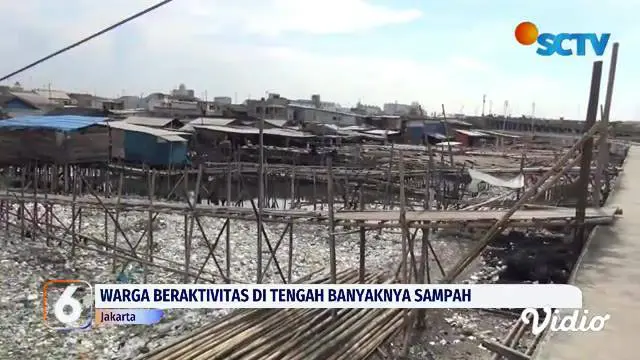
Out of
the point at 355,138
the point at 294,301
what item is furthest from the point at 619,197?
the point at 355,138

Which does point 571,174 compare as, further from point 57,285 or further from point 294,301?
point 57,285

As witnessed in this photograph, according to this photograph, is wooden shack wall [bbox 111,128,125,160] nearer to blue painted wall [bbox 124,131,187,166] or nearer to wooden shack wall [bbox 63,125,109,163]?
blue painted wall [bbox 124,131,187,166]

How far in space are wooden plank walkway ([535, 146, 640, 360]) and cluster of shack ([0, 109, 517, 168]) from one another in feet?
17.2

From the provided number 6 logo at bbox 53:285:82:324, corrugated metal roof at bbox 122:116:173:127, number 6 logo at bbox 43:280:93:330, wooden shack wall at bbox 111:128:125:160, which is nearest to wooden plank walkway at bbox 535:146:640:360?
number 6 logo at bbox 43:280:93:330

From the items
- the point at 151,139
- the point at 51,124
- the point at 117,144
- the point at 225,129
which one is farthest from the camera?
the point at 225,129

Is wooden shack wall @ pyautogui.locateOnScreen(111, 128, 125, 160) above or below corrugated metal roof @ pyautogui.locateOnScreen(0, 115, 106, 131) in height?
below

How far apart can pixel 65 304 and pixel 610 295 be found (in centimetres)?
860

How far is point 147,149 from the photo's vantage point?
22734 millimetres

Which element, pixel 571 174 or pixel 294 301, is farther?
pixel 571 174

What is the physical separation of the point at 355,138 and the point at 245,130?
8.92 metres

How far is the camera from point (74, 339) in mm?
7723

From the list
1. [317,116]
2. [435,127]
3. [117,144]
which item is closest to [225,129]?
[117,144]

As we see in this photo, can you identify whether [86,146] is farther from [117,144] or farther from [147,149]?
[147,149]

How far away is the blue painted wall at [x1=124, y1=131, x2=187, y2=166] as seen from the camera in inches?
891
